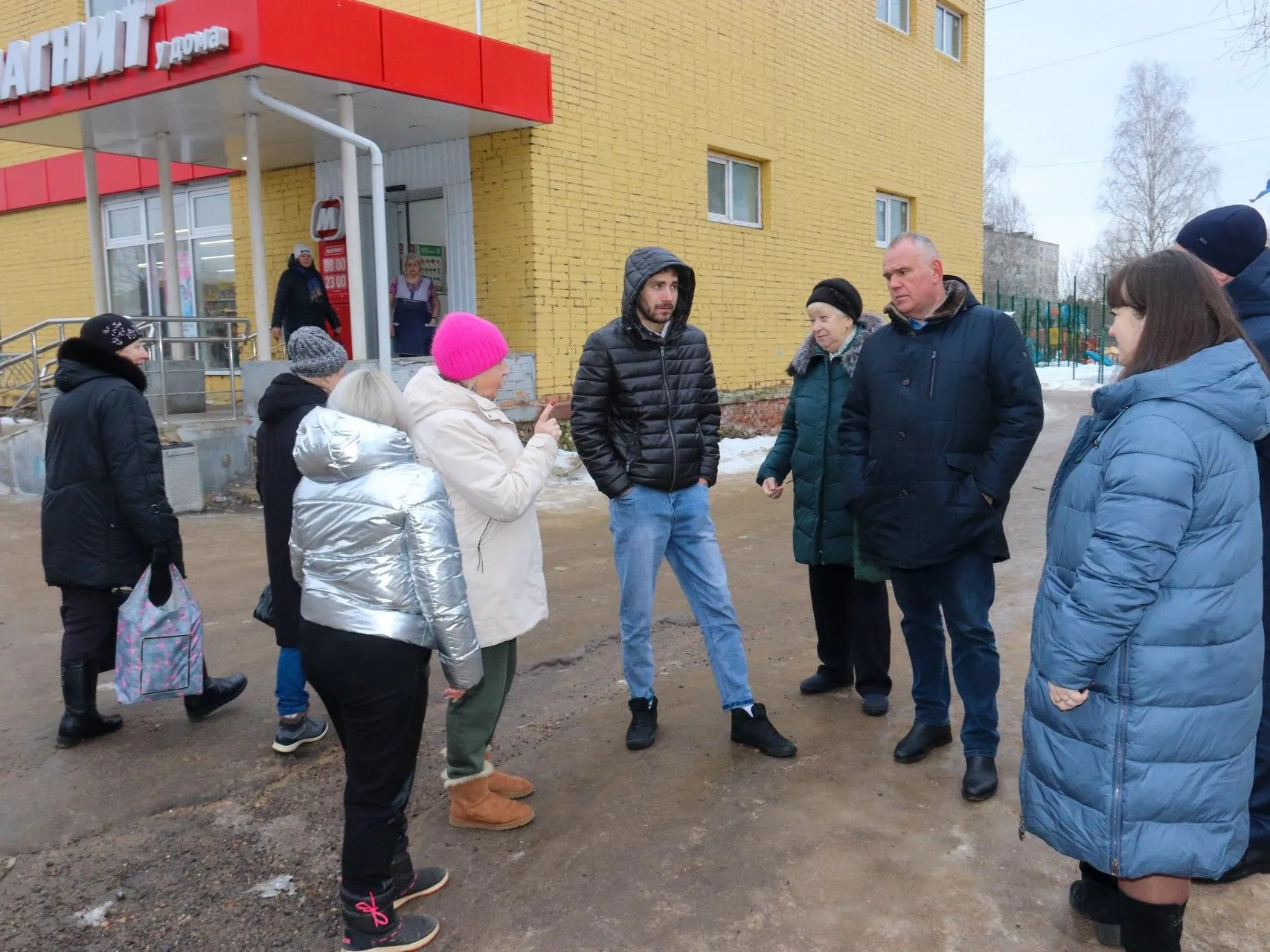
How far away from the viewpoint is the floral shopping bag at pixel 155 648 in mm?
3984

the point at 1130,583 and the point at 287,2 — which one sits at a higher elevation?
the point at 287,2

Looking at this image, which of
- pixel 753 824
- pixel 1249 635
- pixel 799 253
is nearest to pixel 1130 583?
pixel 1249 635

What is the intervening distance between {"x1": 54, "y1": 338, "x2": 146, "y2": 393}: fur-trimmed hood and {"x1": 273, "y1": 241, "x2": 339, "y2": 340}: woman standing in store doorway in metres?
6.16

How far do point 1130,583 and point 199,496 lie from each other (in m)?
8.60

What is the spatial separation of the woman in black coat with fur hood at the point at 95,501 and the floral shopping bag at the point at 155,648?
7cm

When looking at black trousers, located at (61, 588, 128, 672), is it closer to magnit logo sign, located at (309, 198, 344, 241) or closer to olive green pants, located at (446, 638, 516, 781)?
olive green pants, located at (446, 638, 516, 781)

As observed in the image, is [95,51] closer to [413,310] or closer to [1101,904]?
[413,310]

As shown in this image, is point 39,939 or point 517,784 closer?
point 39,939

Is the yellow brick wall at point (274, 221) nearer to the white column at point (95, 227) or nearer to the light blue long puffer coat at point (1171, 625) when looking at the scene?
the white column at point (95, 227)

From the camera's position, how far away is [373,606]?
2.58 metres

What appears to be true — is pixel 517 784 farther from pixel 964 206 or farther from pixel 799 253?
pixel 964 206

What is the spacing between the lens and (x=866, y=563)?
400cm

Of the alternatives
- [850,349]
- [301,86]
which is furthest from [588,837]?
[301,86]

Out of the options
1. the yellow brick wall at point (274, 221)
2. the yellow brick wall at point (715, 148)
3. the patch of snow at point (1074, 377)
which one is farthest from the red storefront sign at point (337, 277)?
the patch of snow at point (1074, 377)
